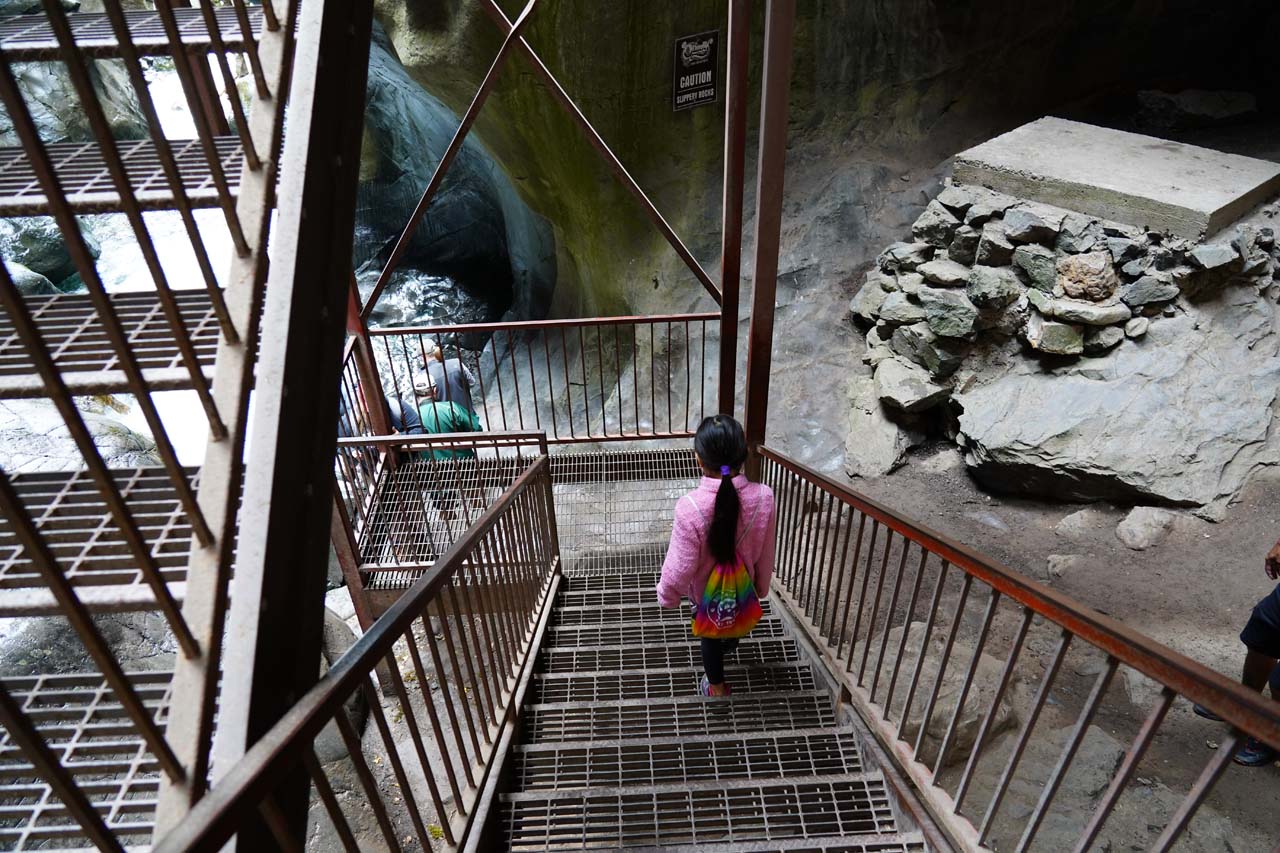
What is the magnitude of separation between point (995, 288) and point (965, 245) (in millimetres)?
705

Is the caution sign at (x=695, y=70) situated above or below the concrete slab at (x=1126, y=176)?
above

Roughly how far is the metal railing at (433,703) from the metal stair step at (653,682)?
0.86 ft

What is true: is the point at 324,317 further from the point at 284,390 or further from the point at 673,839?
Answer: the point at 673,839

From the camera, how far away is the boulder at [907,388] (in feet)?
22.4

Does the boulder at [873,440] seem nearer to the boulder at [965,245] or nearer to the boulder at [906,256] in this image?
the boulder at [906,256]

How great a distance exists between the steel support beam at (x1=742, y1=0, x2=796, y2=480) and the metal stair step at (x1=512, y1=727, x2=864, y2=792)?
209 centimetres

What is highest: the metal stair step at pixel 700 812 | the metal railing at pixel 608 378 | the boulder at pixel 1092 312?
the boulder at pixel 1092 312

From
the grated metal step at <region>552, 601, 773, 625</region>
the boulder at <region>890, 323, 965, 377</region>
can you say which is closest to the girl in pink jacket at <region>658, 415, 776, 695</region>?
the grated metal step at <region>552, 601, 773, 625</region>

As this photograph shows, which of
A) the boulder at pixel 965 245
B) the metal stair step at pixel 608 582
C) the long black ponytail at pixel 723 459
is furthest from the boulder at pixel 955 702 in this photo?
the boulder at pixel 965 245

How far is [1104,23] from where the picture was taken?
9008mm

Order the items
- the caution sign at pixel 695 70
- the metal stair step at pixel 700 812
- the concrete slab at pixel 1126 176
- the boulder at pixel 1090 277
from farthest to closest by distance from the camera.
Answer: the caution sign at pixel 695 70 < the boulder at pixel 1090 277 < the concrete slab at pixel 1126 176 < the metal stair step at pixel 700 812

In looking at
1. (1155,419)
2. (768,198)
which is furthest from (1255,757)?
(768,198)

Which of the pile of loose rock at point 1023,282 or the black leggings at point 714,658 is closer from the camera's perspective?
the black leggings at point 714,658

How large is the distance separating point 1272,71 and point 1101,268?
5339mm
